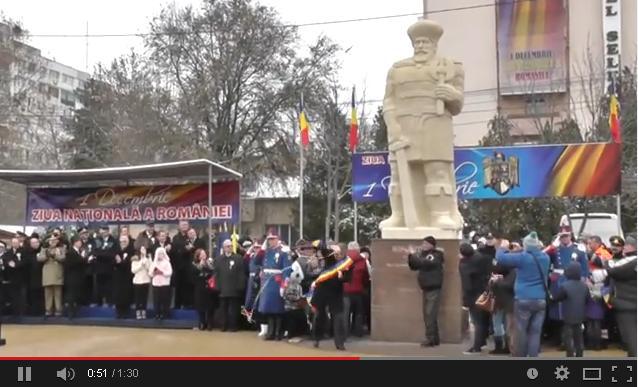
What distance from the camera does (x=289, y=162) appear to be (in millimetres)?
37156

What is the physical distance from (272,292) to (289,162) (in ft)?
81.4

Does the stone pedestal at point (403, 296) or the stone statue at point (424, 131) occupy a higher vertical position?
the stone statue at point (424, 131)

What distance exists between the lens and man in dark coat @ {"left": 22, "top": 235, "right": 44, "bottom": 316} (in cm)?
1528

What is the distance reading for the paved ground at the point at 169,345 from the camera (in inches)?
428

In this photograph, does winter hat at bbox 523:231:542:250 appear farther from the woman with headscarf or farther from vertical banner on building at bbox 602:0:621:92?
vertical banner on building at bbox 602:0:621:92

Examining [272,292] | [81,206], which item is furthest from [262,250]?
[81,206]

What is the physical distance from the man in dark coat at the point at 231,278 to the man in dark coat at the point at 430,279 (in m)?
3.51

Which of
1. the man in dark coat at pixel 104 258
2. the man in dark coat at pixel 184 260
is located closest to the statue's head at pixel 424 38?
the man in dark coat at pixel 184 260

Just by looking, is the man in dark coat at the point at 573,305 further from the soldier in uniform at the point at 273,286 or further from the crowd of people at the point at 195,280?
the soldier in uniform at the point at 273,286

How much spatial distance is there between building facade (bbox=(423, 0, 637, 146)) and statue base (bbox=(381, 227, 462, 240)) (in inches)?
1641

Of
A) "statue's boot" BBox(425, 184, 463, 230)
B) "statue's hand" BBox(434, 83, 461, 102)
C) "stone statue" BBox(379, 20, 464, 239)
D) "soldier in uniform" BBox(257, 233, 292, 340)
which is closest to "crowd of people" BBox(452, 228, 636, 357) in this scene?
"statue's boot" BBox(425, 184, 463, 230)

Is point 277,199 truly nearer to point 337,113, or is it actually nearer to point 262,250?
point 337,113

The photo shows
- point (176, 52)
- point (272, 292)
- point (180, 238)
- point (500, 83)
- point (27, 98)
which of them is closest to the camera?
point (272, 292)
